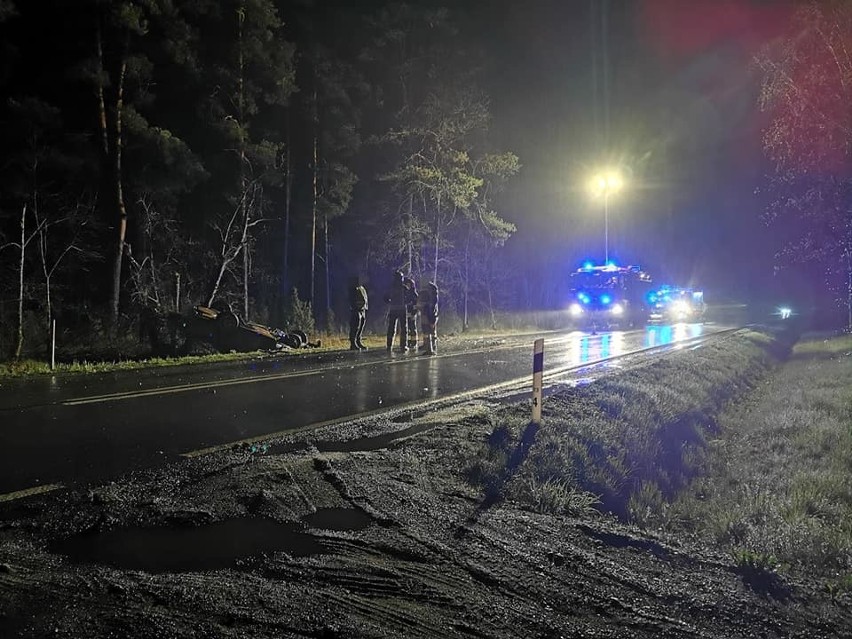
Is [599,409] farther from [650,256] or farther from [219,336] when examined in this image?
[650,256]

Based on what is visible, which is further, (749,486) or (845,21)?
(845,21)

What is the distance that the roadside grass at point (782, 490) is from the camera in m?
5.24

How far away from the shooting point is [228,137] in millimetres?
24250

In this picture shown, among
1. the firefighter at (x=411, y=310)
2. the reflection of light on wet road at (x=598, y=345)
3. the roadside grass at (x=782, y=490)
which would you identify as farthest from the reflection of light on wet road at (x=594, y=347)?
the firefighter at (x=411, y=310)

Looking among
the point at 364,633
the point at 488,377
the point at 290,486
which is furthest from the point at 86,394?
the point at 364,633

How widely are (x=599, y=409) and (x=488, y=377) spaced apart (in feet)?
12.3

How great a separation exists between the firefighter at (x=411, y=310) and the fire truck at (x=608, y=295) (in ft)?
53.5

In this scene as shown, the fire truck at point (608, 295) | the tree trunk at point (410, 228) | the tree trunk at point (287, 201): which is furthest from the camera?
the fire truck at point (608, 295)

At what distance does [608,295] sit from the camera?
32.8m

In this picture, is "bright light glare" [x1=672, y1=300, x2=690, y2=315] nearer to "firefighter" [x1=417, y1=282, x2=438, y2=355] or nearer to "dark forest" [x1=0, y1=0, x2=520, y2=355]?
"dark forest" [x1=0, y1=0, x2=520, y2=355]

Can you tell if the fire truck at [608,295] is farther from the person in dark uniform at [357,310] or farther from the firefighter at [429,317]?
the person in dark uniform at [357,310]

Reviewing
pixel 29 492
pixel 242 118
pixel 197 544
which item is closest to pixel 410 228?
pixel 242 118

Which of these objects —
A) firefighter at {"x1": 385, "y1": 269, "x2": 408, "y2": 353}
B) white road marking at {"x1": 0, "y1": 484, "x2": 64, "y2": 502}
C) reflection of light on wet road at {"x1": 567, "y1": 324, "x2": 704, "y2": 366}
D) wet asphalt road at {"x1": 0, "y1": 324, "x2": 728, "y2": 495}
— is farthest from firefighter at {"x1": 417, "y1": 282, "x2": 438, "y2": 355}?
white road marking at {"x1": 0, "y1": 484, "x2": 64, "y2": 502}

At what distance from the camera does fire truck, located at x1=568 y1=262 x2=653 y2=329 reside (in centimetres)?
3275
